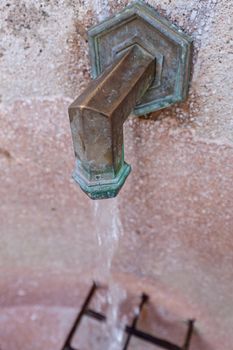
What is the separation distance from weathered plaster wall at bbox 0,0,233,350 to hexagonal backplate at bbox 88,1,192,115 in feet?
0.05

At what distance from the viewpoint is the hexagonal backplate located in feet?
1.37

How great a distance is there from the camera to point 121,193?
0.64 m

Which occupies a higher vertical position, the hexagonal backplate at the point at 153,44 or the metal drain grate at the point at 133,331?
the hexagonal backplate at the point at 153,44

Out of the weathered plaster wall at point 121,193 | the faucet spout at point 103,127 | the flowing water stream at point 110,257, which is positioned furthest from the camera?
the flowing water stream at point 110,257

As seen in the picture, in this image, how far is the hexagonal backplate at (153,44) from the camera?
0.42m

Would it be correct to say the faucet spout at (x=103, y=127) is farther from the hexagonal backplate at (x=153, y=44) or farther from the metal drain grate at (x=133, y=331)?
the metal drain grate at (x=133, y=331)

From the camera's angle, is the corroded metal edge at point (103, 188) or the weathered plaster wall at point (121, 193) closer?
the corroded metal edge at point (103, 188)

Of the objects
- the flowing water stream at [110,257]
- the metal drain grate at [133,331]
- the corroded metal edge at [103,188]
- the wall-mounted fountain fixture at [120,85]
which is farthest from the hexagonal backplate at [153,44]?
the metal drain grate at [133,331]

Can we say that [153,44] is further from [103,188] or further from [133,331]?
[133,331]

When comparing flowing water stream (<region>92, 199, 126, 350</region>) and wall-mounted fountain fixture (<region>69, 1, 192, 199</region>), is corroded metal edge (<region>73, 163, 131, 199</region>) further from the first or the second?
flowing water stream (<region>92, 199, 126, 350</region>)

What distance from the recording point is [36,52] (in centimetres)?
51

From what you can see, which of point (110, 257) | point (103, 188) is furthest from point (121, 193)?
point (103, 188)

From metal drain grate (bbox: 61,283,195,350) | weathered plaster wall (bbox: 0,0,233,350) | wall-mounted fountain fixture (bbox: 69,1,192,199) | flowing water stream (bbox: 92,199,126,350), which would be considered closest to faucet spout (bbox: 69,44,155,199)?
wall-mounted fountain fixture (bbox: 69,1,192,199)

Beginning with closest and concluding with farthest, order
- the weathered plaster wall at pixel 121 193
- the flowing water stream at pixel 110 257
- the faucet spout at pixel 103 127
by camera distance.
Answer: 1. the faucet spout at pixel 103 127
2. the weathered plaster wall at pixel 121 193
3. the flowing water stream at pixel 110 257
